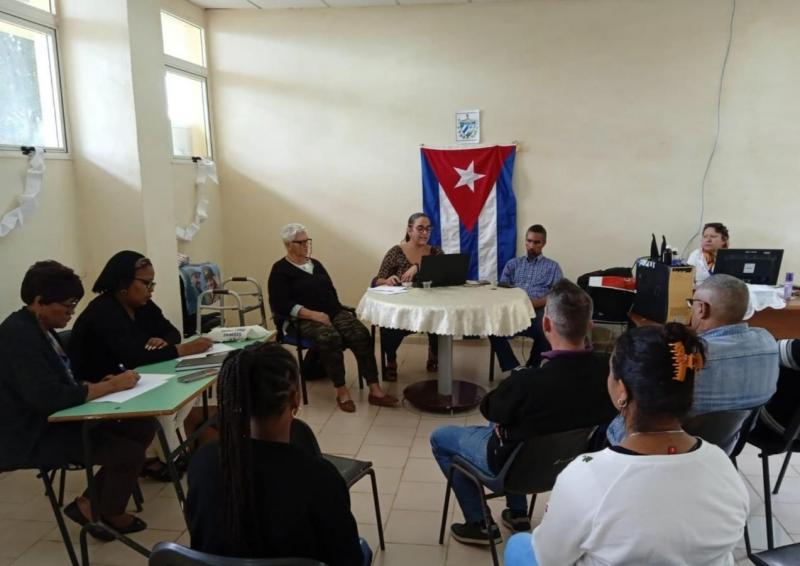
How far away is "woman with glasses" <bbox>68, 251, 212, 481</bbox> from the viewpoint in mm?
2516

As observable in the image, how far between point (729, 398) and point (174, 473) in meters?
2.03

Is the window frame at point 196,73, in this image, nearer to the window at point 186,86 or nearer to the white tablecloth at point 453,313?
the window at point 186,86

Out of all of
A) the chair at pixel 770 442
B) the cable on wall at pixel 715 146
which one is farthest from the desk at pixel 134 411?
the cable on wall at pixel 715 146

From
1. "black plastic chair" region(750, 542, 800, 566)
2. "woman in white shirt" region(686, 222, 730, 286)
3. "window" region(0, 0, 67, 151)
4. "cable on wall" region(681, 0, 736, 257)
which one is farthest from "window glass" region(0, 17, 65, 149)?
"cable on wall" region(681, 0, 736, 257)

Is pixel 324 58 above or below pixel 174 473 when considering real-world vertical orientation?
above

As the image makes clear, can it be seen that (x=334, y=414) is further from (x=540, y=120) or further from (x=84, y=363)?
(x=540, y=120)

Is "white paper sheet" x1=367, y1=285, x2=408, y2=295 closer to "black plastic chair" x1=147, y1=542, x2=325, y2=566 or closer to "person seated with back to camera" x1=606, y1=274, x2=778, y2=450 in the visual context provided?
→ "person seated with back to camera" x1=606, y1=274, x2=778, y2=450

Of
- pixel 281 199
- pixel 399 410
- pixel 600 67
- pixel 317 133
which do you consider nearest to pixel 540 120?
pixel 600 67

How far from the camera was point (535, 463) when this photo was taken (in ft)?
6.20

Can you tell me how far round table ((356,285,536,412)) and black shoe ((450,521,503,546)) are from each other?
1200 millimetres

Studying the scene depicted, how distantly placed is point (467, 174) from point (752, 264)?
7.41ft

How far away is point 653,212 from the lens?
4812mm

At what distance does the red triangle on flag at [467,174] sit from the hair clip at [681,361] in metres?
3.86

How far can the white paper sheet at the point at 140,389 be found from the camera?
212 cm
